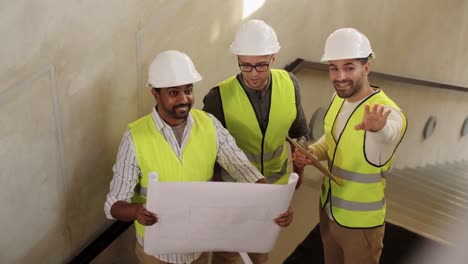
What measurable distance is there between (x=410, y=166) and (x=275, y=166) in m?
4.63

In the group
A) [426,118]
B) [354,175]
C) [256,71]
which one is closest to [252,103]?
[256,71]

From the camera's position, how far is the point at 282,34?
167 inches

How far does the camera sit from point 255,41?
2648 millimetres

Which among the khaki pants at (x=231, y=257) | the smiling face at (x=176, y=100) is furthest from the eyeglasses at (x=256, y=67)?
the khaki pants at (x=231, y=257)

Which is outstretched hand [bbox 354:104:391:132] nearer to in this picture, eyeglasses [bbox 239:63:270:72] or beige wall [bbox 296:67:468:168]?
eyeglasses [bbox 239:63:270:72]

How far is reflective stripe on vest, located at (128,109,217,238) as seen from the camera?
232cm

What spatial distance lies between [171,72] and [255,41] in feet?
1.88

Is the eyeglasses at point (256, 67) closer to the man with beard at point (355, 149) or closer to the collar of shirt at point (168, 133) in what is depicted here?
the man with beard at point (355, 149)

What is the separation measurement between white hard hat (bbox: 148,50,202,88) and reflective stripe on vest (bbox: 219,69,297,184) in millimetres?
472

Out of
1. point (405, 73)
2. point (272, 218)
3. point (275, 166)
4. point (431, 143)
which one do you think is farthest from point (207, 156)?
point (431, 143)

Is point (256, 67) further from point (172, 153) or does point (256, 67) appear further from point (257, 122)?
point (172, 153)

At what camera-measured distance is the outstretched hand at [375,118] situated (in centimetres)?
228

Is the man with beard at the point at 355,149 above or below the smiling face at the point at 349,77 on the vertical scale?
below

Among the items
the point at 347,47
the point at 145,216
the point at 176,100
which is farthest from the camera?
the point at 347,47
